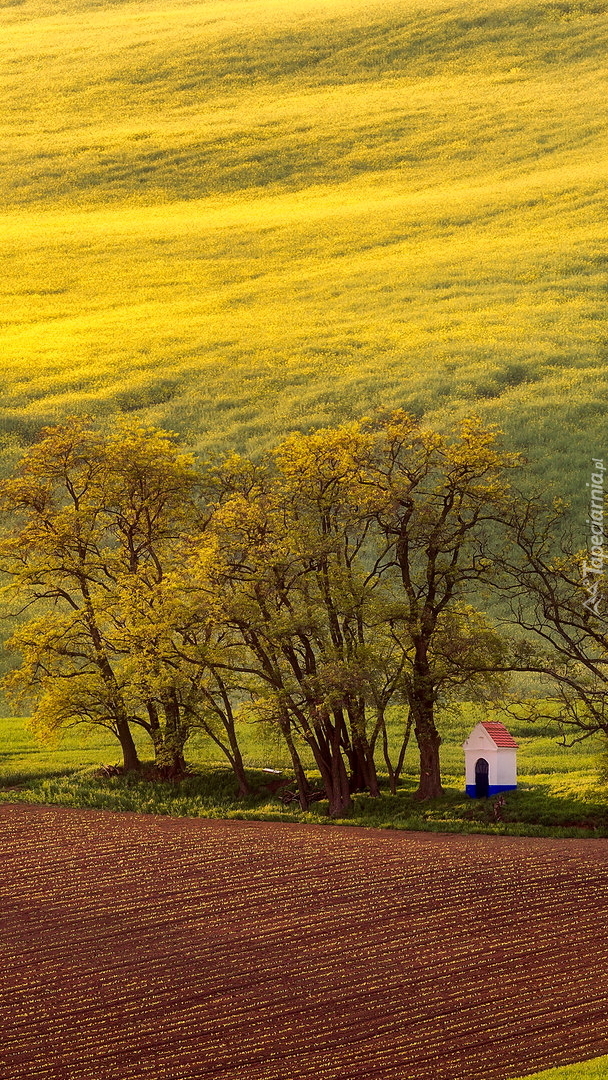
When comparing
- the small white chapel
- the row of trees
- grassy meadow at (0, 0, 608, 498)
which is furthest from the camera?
grassy meadow at (0, 0, 608, 498)

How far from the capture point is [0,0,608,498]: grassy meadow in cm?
7244

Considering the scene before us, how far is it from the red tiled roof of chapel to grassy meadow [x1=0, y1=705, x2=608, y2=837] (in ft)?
3.71

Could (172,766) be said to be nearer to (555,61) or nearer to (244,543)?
(244,543)

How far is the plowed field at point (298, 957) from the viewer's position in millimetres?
20359

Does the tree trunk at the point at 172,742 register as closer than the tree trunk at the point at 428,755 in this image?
No

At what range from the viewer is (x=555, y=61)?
121 metres

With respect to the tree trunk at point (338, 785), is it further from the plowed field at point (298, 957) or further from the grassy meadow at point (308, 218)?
the grassy meadow at point (308, 218)

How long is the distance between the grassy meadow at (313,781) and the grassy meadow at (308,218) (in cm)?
2057

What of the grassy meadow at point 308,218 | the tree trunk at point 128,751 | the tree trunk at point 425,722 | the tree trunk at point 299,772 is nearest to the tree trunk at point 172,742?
the tree trunk at point 128,751

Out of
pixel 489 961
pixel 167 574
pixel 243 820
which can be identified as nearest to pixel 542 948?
pixel 489 961

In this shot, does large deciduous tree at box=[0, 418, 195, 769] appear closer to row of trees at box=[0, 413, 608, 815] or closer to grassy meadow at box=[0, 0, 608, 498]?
row of trees at box=[0, 413, 608, 815]

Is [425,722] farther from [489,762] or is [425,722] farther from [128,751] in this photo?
[128,751]

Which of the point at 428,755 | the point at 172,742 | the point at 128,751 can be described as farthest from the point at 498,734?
the point at 128,751

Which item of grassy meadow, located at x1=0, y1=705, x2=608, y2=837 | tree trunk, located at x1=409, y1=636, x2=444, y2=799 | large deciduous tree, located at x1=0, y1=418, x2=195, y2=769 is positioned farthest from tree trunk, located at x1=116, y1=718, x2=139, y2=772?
tree trunk, located at x1=409, y1=636, x2=444, y2=799
